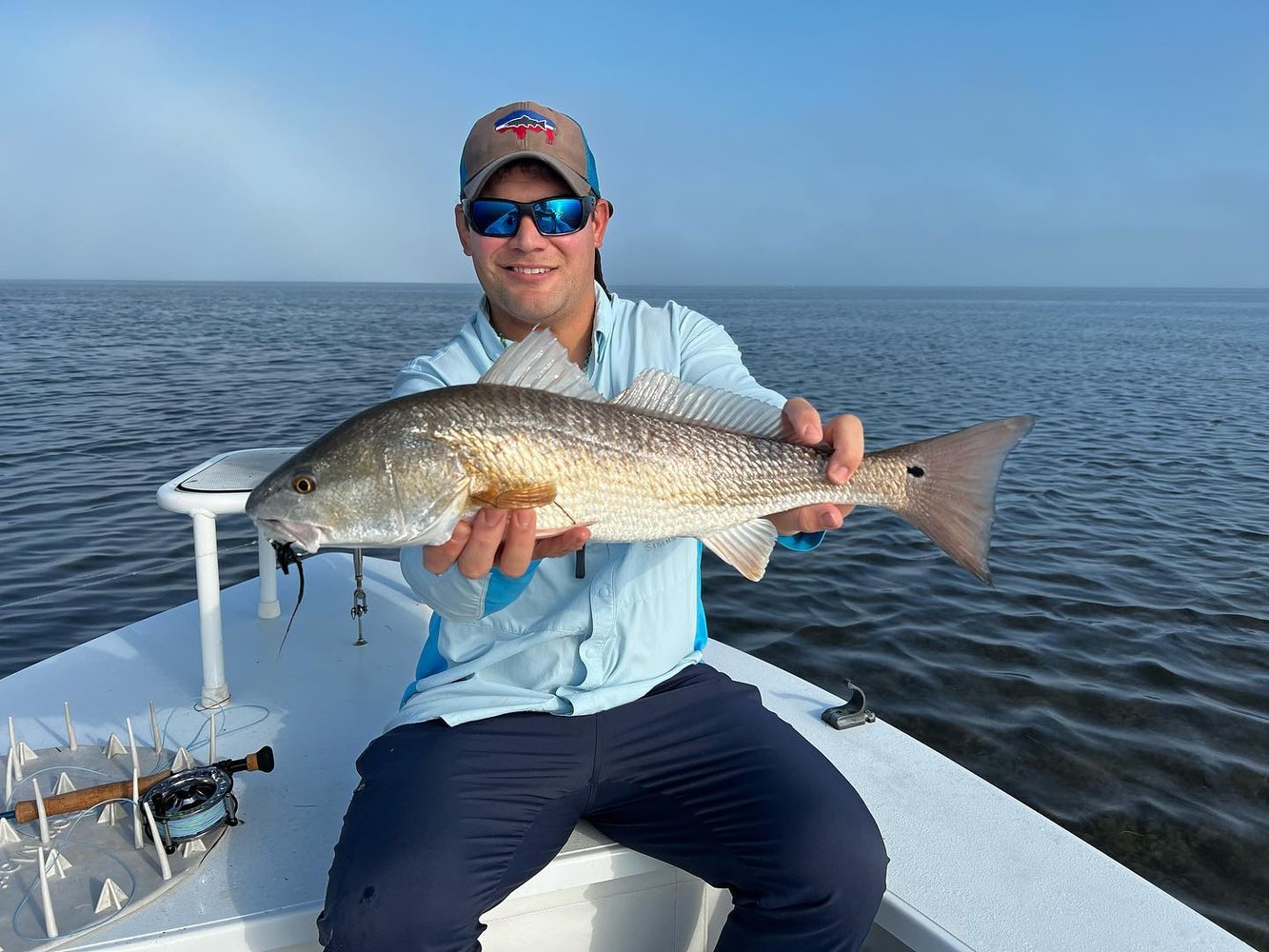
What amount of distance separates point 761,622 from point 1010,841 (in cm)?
576

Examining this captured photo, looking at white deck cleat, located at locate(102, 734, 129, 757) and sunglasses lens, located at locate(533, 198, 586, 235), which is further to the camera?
white deck cleat, located at locate(102, 734, 129, 757)

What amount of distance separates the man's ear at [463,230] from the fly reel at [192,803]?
2448 mm

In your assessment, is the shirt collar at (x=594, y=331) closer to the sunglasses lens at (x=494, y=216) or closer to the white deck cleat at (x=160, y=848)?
the sunglasses lens at (x=494, y=216)

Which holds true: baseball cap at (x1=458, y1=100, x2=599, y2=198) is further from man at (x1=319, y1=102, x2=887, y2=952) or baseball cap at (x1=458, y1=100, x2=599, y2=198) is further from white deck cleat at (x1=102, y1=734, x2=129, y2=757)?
white deck cleat at (x1=102, y1=734, x2=129, y2=757)

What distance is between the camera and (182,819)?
120 inches

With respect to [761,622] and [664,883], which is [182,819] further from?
[761,622]

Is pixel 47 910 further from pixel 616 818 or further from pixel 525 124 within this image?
pixel 525 124

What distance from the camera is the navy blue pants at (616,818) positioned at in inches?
97.3

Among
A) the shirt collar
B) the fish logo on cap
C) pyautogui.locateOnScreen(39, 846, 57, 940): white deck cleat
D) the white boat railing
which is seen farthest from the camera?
the white boat railing

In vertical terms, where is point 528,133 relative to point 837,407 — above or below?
above

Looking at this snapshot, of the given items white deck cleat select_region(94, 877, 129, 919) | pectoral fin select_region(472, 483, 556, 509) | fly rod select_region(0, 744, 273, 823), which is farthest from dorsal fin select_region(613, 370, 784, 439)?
white deck cleat select_region(94, 877, 129, 919)

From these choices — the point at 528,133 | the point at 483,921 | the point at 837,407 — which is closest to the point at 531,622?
the point at 483,921

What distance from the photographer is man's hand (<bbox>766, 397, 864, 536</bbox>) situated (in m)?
3.23

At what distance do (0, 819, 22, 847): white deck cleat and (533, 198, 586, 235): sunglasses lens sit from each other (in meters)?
3.11
